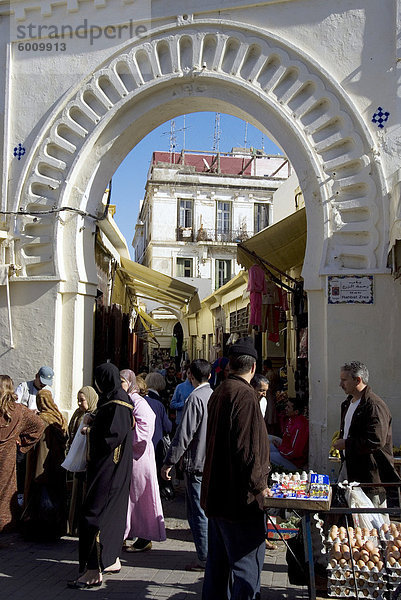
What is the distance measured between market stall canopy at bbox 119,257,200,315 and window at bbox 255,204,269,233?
18.8 m

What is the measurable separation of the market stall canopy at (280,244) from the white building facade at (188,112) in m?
1.97

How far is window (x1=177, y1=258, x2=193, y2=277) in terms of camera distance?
33.4 m

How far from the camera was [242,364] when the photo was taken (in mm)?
3840

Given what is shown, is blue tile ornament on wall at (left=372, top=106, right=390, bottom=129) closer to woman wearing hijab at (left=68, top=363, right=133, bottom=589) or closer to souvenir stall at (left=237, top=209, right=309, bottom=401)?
souvenir stall at (left=237, top=209, right=309, bottom=401)

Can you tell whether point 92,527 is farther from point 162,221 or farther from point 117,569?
point 162,221

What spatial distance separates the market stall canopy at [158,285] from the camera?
1276 centimetres

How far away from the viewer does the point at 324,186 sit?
23.2 ft

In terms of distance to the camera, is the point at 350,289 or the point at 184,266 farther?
the point at 184,266

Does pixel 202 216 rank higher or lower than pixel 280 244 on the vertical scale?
higher

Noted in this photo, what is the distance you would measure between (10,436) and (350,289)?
389cm

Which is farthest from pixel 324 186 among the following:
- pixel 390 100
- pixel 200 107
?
pixel 200 107

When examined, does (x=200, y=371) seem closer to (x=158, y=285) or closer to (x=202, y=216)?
(x=158, y=285)

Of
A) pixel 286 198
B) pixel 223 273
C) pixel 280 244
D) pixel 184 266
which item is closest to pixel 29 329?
pixel 280 244
